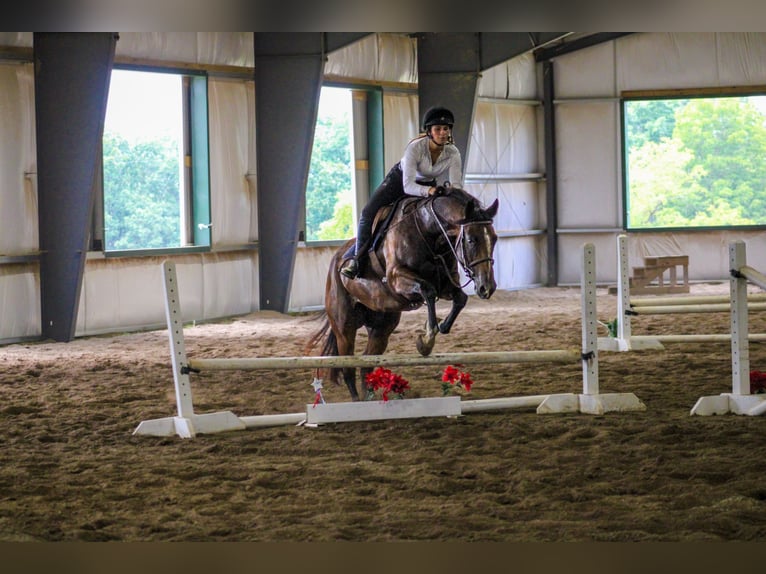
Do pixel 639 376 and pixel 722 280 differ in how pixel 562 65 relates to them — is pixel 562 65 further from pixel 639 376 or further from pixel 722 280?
pixel 639 376

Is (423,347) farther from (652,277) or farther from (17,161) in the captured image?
(652,277)

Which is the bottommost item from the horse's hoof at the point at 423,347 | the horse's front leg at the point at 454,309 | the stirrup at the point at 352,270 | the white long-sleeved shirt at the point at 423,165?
the horse's hoof at the point at 423,347

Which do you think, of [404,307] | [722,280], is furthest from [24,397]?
[722,280]

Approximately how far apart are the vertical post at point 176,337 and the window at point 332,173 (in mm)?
7674

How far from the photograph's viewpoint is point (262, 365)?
186 inches

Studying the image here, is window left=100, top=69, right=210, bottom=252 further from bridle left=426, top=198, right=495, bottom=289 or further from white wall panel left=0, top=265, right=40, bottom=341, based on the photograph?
bridle left=426, top=198, right=495, bottom=289

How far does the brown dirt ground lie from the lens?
124 inches

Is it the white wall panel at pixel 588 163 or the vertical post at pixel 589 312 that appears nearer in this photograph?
the vertical post at pixel 589 312

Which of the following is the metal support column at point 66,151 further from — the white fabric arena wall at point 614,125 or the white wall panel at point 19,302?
the white fabric arena wall at point 614,125

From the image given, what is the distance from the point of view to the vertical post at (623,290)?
7094mm

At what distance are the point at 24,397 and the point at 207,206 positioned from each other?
17.3 ft

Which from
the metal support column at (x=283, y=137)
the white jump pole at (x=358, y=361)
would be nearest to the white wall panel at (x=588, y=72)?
the metal support column at (x=283, y=137)

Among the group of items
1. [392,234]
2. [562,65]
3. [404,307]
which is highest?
[562,65]

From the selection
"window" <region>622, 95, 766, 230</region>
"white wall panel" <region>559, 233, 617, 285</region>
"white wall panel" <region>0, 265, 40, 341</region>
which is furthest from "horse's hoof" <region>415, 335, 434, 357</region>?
"window" <region>622, 95, 766, 230</region>
